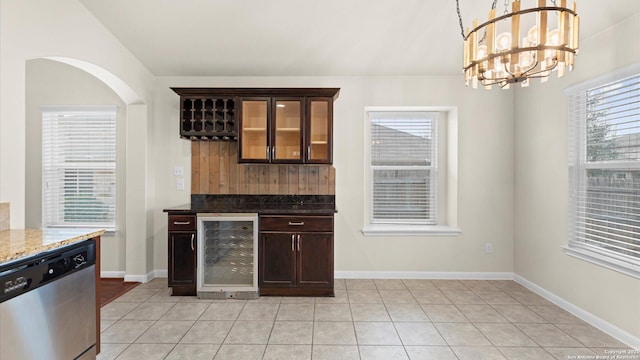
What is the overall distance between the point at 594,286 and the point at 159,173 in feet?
15.3

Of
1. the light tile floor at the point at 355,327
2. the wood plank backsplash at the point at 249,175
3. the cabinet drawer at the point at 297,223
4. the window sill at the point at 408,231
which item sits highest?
the wood plank backsplash at the point at 249,175

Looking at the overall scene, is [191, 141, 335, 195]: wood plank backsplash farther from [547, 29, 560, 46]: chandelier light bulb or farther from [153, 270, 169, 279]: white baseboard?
[547, 29, 560, 46]: chandelier light bulb

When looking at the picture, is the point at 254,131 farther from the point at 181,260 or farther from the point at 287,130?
the point at 181,260

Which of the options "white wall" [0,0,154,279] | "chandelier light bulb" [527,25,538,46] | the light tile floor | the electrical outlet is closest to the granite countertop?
"white wall" [0,0,154,279]

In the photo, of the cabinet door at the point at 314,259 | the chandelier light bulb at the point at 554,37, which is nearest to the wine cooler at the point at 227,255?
the cabinet door at the point at 314,259

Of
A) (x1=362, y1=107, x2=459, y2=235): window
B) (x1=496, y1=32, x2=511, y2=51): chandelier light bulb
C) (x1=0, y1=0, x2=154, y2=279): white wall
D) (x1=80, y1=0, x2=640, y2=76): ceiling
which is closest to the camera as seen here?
(x1=496, y1=32, x2=511, y2=51): chandelier light bulb

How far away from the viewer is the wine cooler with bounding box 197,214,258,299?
3213 millimetres

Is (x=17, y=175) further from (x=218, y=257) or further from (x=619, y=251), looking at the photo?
(x=619, y=251)

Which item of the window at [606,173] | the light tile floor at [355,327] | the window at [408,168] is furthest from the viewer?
the window at [408,168]

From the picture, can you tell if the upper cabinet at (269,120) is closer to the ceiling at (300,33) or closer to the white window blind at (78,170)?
the ceiling at (300,33)

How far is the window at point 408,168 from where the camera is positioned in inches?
160

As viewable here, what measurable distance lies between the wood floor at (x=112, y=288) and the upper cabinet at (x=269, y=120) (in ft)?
6.12

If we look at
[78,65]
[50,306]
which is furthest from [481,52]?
[78,65]

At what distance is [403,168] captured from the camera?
13.4ft
